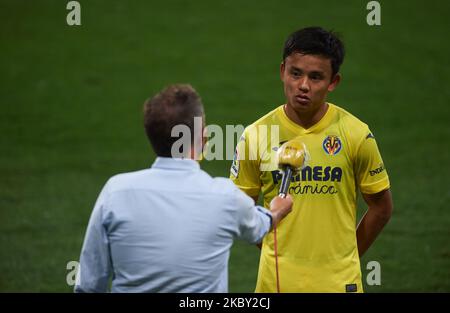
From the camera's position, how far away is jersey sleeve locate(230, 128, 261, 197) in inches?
193

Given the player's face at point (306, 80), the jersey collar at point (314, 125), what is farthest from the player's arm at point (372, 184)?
the player's face at point (306, 80)

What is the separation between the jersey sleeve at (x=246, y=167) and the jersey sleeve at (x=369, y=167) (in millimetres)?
555

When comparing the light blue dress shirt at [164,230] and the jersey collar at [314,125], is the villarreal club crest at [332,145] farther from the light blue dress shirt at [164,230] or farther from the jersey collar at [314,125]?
the light blue dress shirt at [164,230]

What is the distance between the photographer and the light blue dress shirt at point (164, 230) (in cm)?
365

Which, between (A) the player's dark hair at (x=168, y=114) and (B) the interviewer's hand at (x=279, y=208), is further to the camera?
(B) the interviewer's hand at (x=279, y=208)

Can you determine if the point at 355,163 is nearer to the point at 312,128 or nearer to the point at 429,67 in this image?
the point at 312,128

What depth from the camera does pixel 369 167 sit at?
4.76 m

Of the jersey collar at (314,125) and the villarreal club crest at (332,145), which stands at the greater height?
the jersey collar at (314,125)

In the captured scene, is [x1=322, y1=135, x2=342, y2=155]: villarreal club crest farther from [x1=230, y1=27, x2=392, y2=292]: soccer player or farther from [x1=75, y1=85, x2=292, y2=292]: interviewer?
[x1=75, y1=85, x2=292, y2=292]: interviewer

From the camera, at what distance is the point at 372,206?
4.98 m

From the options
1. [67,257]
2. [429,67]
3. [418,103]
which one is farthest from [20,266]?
[429,67]

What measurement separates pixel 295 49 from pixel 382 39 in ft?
38.2

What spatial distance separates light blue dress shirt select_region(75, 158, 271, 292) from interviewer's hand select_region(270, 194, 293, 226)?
10.4 inches

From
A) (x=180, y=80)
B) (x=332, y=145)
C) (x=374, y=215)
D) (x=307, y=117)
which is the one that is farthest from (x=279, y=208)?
(x=180, y=80)
